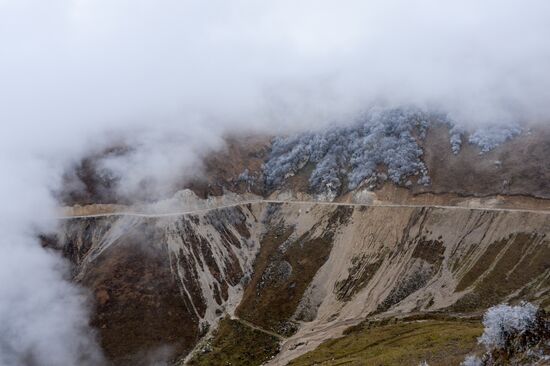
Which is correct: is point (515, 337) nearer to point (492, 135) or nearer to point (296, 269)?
point (296, 269)

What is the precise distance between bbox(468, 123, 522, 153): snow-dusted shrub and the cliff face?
31.9 metres

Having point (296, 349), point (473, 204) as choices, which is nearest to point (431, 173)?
point (473, 204)

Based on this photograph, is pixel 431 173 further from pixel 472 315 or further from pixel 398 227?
pixel 472 315

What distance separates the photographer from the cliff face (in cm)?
15141

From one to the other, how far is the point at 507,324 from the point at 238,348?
9673 centimetres

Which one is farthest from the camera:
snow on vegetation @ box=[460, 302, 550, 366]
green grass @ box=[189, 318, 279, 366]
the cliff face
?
the cliff face

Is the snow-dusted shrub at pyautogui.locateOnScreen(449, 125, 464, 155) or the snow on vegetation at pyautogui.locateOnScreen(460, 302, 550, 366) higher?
the snow-dusted shrub at pyautogui.locateOnScreen(449, 125, 464, 155)

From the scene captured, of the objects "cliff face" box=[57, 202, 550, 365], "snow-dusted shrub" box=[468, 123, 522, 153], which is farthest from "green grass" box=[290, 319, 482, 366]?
"snow-dusted shrub" box=[468, 123, 522, 153]

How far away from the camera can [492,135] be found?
188125mm

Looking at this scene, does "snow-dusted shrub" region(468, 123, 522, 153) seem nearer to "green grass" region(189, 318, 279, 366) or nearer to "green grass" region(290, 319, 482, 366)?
"green grass" region(290, 319, 482, 366)

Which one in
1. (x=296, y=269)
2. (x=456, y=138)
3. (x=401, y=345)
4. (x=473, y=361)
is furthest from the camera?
(x=456, y=138)

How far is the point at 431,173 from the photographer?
18600cm

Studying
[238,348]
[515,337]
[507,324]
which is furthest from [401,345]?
[515,337]

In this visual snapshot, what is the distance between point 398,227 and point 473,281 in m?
32.2
